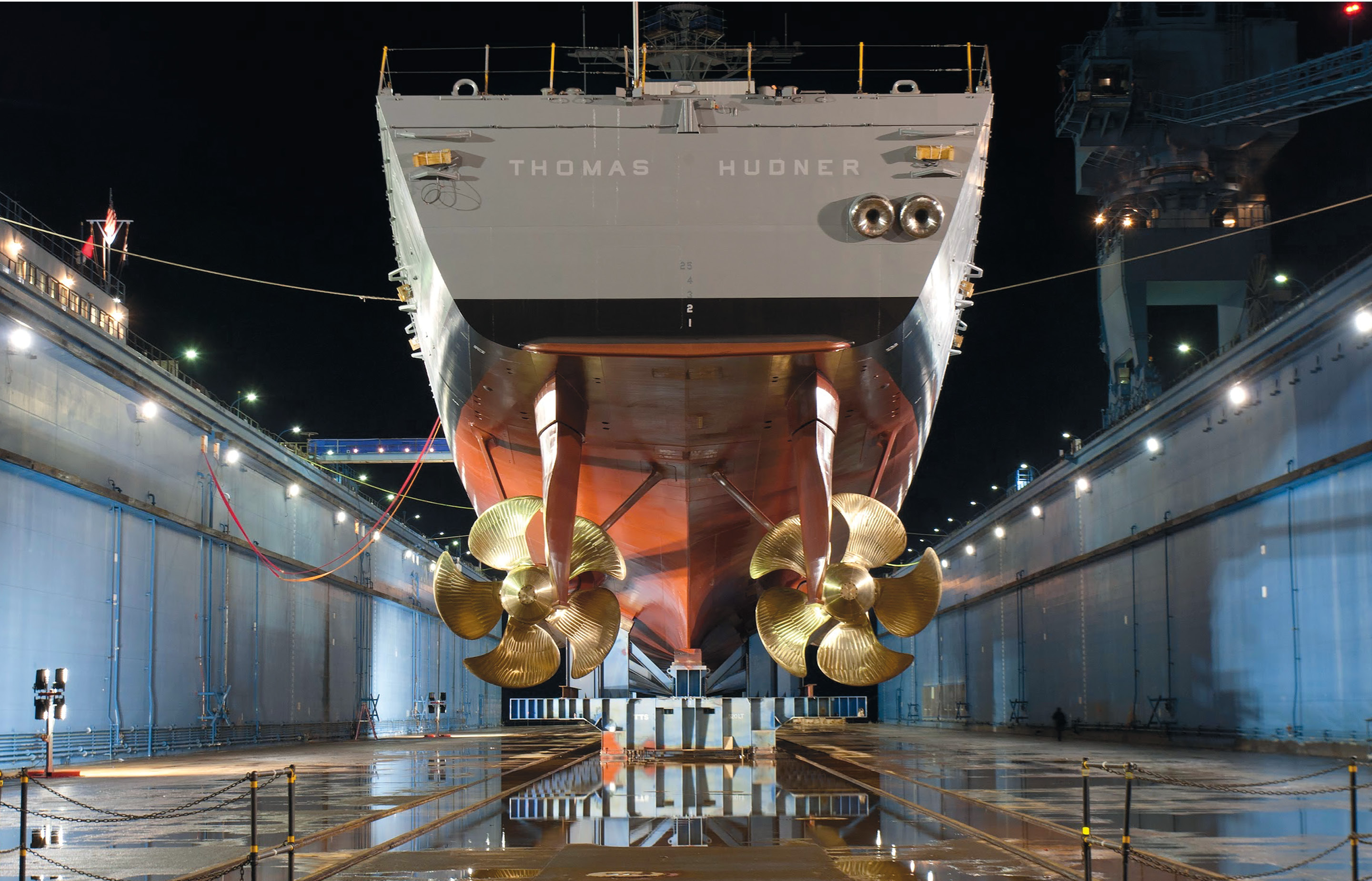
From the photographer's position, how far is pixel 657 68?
26219mm

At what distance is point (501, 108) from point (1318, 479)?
1790 cm

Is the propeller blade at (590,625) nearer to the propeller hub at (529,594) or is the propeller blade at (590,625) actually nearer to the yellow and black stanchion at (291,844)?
the propeller hub at (529,594)

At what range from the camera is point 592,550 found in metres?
15.8

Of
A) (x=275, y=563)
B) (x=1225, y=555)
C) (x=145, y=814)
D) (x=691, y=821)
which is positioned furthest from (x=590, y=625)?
(x=275, y=563)

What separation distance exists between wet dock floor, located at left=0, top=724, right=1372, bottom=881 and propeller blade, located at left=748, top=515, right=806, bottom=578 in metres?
2.75

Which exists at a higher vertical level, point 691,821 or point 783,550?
point 783,550

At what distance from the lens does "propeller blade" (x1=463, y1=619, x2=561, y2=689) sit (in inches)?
605

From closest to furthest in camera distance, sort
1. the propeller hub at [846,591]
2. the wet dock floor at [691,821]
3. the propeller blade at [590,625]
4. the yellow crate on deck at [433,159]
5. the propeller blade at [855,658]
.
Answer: the wet dock floor at [691,821] → the yellow crate on deck at [433,159] → the propeller hub at [846,591] → the propeller blade at [855,658] → the propeller blade at [590,625]

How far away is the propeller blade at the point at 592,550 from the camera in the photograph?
1574cm

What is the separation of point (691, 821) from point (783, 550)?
4.10 meters

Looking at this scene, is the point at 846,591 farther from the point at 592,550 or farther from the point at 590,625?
the point at 590,625

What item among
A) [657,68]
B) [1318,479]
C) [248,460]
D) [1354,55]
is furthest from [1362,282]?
[248,460]

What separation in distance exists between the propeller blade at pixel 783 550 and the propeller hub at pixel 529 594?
8.65ft

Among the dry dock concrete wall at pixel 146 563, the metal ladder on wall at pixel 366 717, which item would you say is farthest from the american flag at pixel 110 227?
the metal ladder on wall at pixel 366 717
